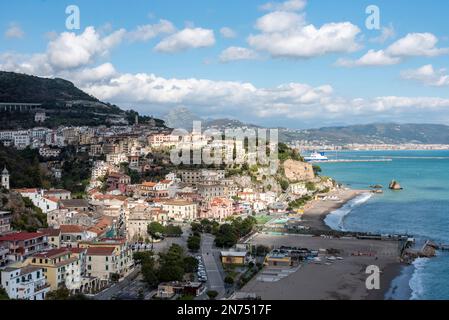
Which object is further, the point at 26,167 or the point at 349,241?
the point at 26,167

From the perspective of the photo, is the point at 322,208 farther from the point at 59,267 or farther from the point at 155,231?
the point at 59,267

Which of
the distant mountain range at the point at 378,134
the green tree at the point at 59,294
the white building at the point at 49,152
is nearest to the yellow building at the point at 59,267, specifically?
the green tree at the point at 59,294

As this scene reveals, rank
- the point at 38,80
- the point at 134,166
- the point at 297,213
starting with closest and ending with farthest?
1. the point at 297,213
2. the point at 134,166
3. the point at 38,80

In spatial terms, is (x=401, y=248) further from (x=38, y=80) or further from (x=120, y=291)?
(x=38, y=80)

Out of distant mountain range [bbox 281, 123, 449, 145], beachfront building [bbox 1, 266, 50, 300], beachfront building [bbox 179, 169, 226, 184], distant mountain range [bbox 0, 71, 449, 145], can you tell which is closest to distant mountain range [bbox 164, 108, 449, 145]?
distant mountain range [bbox 281, 123, 449, 145]

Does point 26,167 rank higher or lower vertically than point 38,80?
lower

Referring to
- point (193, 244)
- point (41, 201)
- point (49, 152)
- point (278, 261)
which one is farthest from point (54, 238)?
point (49, 152)
